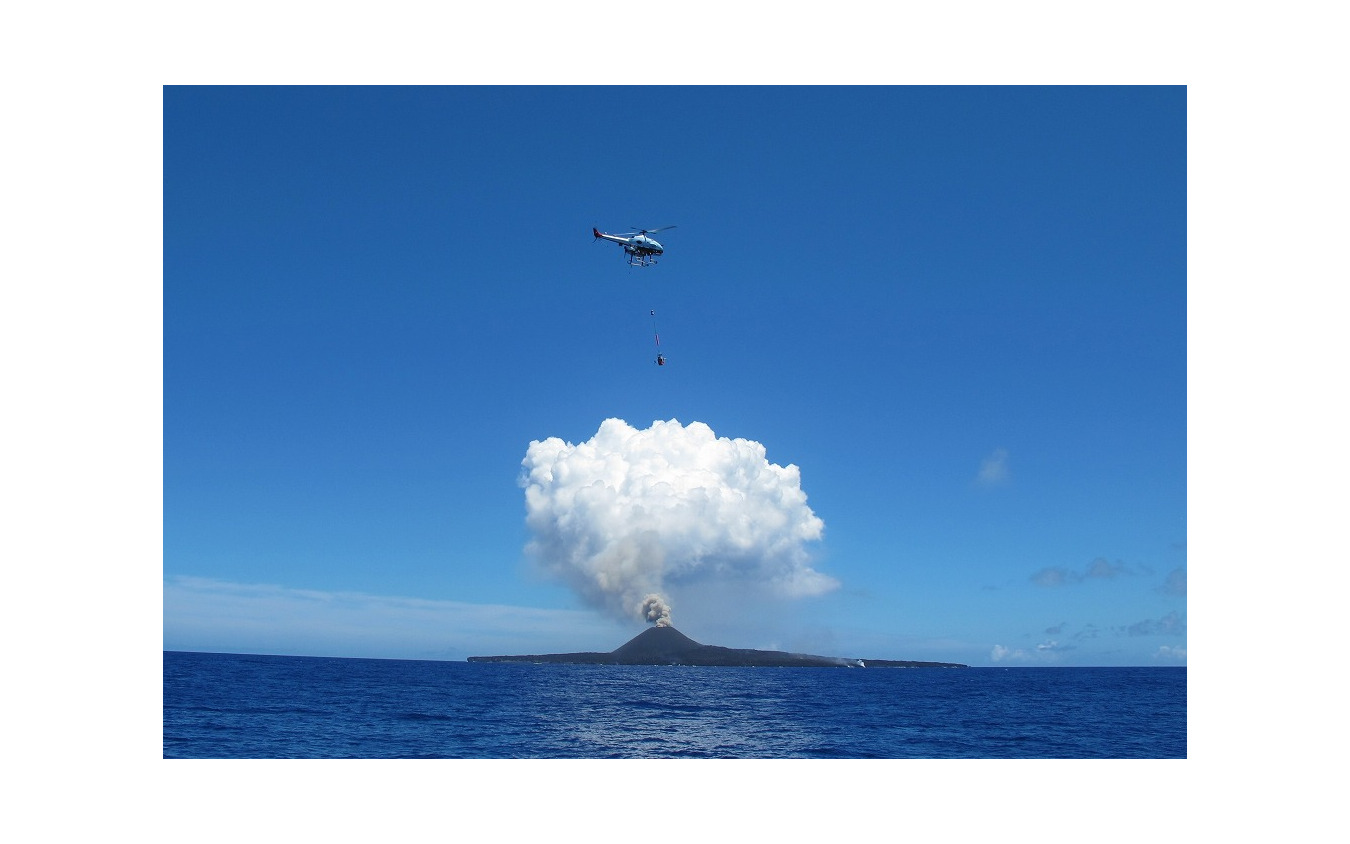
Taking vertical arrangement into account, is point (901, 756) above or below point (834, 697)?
above

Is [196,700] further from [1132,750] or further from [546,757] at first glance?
[1132,750]

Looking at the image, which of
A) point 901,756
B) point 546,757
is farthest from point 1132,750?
point 546,757

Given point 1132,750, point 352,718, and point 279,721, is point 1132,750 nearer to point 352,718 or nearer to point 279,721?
point 352,718

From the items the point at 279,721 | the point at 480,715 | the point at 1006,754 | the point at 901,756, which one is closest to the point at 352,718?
the point at 279,721
